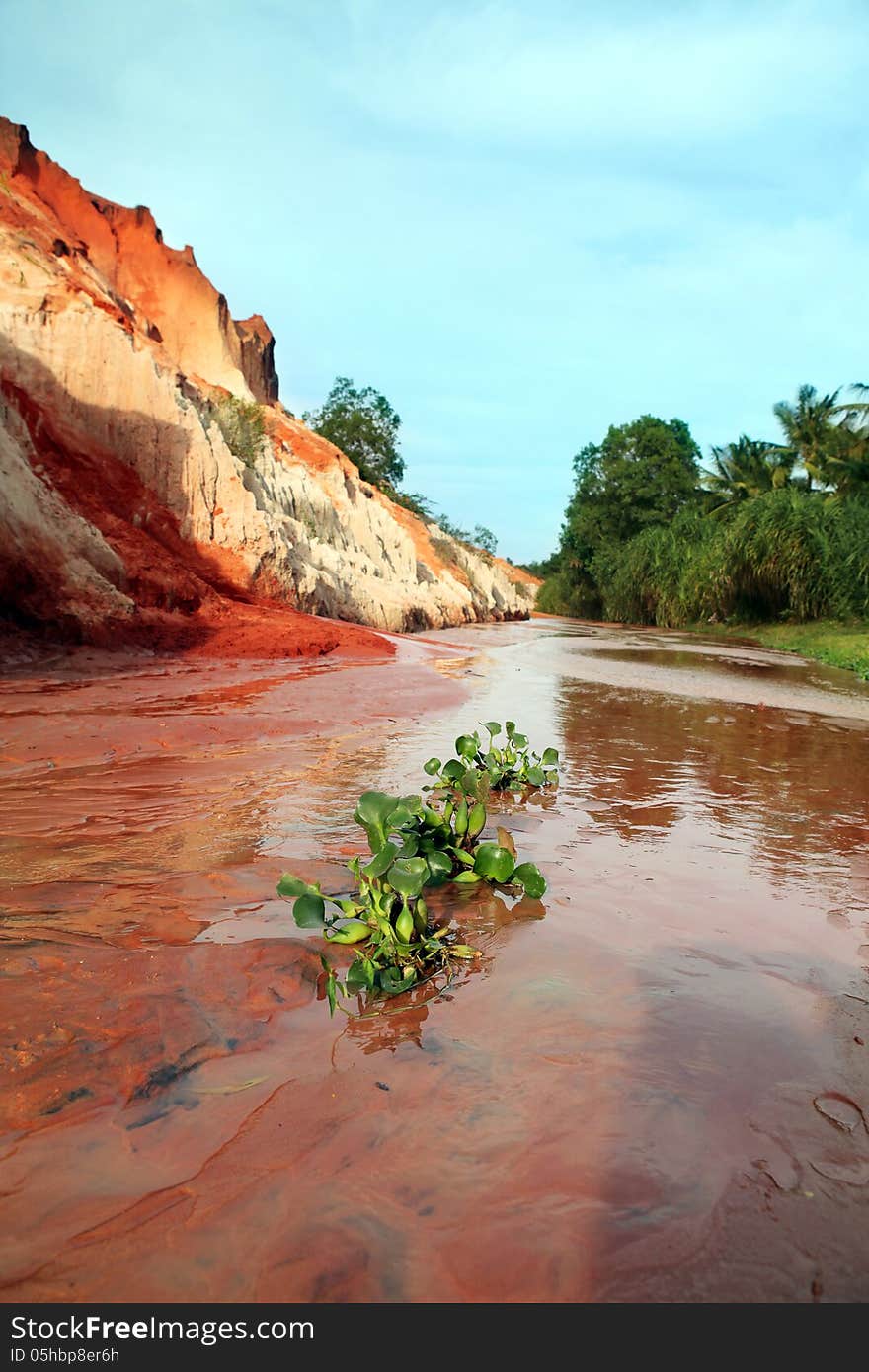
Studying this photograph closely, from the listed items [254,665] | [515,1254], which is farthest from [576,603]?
[515,1254]

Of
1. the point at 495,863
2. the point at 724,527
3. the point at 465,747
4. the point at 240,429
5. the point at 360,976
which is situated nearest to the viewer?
the point at 360,976

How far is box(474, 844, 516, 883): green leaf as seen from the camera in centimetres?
253

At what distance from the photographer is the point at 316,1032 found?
1678 millimetres

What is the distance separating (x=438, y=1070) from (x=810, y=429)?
37.8 metres

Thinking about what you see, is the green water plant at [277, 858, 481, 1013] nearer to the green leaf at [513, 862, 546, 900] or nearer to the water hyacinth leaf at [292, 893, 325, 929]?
the water hyacinth leaf at [292, 893, 325, 929]

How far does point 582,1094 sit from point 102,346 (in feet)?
48.1

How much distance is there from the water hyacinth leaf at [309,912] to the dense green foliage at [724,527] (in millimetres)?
20051

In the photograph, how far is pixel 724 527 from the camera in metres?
28.0

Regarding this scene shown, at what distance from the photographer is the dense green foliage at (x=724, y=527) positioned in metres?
21.8

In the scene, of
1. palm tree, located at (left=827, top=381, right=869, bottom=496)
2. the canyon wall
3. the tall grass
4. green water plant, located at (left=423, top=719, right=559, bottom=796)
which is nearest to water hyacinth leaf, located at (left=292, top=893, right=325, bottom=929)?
green water plant, located at (left=423, top=719, right=559, bottom=796)

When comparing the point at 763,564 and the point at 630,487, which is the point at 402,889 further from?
the point at 630,487

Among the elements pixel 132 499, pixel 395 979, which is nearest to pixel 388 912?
pixel 395 979

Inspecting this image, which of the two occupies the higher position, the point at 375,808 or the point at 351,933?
the point at 375,808

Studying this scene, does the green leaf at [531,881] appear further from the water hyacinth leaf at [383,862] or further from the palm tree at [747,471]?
the palm tree at [747,471]
